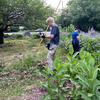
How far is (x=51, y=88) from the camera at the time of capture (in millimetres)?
2523

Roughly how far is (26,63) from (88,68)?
3895 millimetres

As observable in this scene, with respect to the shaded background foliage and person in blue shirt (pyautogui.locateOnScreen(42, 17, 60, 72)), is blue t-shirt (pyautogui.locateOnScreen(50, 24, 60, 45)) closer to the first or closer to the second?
person in blue shirt (pyautogui.locateOnScreen(42, 17, 60, 72))

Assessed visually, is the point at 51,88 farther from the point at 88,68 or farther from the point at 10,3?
the point at 10,3

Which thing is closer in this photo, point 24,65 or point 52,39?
point 52,39

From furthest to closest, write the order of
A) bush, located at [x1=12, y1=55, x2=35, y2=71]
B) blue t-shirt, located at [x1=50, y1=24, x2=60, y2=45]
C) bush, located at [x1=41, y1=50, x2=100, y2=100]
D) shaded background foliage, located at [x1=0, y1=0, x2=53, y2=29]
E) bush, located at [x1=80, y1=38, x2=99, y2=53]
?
shaded background foliage, located at [x1=0, y1=0, x2=53, y2=29] < bush, located at [x1=80, y1=38, x2=99, y2=53] < bush, located at [x1=12, y1=55, x2=35, y2=71] < blue t-shirt, located at [x1=50, y1=24, x2=60, y2=45] < bush, located at [x1=41, y1=50, x2=100, y2=100]

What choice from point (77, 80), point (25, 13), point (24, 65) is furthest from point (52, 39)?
point (25, 13)

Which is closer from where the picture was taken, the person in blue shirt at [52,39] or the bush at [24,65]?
the person in blue shirt at [52,39]

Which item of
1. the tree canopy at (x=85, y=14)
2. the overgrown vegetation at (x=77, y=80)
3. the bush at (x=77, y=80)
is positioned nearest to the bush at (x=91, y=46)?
the overgrown vegetation at (x=77, y=80)

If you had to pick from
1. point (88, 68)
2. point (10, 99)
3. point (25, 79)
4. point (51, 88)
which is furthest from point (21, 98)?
point (88, 68)

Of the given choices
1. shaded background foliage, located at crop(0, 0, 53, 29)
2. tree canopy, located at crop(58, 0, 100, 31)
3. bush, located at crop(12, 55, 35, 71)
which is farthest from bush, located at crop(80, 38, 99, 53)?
tree canopy, located at crop(58, 0, 100, 31)

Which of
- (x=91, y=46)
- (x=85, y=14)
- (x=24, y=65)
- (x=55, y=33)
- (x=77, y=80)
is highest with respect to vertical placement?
(x=85, y=14)

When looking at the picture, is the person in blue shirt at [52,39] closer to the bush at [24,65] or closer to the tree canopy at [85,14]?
the bush at [24,65]

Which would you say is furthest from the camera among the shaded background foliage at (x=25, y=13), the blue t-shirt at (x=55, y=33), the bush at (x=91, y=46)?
the shaded background foliage at (x=25, y=13)

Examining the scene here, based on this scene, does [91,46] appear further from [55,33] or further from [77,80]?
[77,80]
